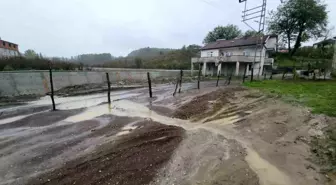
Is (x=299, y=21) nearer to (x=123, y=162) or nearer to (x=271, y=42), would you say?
(x=271, y=42)

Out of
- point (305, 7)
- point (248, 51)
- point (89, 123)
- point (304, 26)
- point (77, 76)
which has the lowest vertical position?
point (89, 123)

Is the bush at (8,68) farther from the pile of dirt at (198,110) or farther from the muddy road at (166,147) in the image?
the pile of dirt at (198,110)

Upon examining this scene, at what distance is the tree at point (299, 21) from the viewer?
37000 millimetres

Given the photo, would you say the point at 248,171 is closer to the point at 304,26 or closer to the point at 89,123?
the point at 89,123

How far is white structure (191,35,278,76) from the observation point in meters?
31.6

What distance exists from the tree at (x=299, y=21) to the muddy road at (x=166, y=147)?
37353 millimetres

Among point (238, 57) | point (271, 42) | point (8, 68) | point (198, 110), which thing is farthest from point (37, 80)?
point (271, 42)

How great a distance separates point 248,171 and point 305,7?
44.9 metres

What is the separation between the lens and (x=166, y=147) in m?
6.42

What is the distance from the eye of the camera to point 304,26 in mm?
38625

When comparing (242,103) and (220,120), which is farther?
(242,103)

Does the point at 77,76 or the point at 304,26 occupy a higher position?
the point at 304,26

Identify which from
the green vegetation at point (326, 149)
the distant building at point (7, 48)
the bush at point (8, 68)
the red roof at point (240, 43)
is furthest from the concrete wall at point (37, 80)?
the distant building at point (7, 48)

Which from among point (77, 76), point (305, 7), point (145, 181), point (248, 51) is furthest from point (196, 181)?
point (305, 7)
